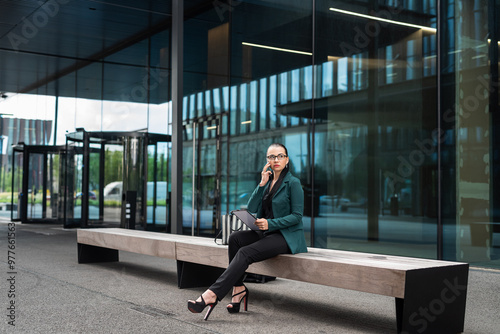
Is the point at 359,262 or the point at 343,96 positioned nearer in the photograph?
the point at 359,262

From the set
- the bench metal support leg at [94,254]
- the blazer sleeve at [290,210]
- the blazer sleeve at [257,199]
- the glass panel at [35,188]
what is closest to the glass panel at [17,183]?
the glass panel at [35,188]

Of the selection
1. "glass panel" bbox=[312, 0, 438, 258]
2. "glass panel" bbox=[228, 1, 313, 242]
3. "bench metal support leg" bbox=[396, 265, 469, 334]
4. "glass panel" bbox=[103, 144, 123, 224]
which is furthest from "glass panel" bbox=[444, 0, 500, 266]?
"glass panel" bbox=[103, 144, 123, 224]

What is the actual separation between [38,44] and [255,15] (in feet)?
19.9

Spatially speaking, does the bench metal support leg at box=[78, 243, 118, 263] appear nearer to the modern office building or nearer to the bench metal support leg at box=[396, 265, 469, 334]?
the modern office building

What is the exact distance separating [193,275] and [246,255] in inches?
59.6

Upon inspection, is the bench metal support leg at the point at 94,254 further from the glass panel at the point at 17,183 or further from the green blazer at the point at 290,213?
the glass panel at the point at 17,183

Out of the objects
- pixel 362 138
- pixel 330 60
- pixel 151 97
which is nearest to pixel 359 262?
pixel 362 138

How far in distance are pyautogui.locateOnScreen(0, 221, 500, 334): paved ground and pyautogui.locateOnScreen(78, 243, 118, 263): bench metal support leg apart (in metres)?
0.40

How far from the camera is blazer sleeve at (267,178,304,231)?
4.50 m

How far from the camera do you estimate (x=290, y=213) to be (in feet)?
15.3

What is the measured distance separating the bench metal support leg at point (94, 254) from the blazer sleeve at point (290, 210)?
155 inches

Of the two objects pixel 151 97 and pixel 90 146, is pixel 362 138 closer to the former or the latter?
pixel 151 97

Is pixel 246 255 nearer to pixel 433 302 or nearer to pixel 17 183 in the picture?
pixel 433 302

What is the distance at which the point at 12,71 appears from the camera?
1569cm
